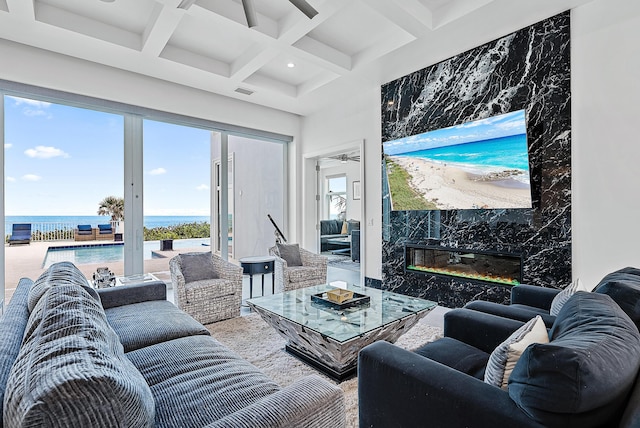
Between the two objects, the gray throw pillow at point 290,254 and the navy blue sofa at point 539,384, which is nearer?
the navy blue sofa at point 539,384

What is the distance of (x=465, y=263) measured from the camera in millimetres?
3822

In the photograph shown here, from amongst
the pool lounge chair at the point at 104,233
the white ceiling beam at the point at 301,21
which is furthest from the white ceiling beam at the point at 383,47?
the pool lounge chair at the point at 104,233

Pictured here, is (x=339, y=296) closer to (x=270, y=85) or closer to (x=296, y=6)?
(x=296, y=6)

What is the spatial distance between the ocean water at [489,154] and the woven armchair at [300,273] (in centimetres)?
198

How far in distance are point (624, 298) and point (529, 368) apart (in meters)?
0.81

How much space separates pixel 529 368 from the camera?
934 mm

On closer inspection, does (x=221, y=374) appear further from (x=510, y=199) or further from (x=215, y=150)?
(x=215, y=150)

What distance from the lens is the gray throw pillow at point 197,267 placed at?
3.53 m

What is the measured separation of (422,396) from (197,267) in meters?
2.94

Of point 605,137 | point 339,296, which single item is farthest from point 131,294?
point 605,137

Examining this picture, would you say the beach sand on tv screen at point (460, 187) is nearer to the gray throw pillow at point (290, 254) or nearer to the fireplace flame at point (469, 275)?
the fireplace flame at point (469, 275)

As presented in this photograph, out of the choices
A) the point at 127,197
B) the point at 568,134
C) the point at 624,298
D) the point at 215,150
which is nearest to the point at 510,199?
the point at 568,134

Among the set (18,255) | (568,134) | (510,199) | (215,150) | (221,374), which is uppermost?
(215,150)

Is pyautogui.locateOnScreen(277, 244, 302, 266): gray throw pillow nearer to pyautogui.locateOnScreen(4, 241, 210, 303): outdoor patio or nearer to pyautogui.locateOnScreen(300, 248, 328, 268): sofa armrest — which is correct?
pyautogui.locateOnScreen(300, 248, 328, 268): sofa armrest
